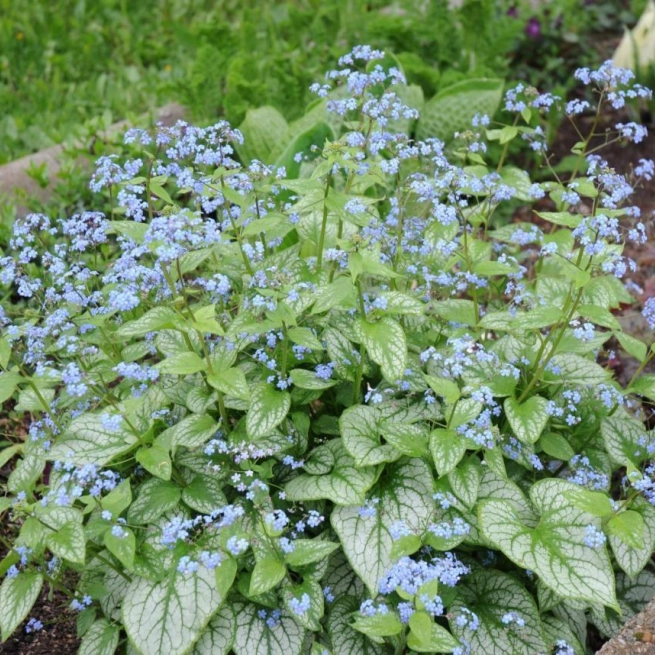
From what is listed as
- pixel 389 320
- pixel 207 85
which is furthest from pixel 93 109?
pixel 389 320

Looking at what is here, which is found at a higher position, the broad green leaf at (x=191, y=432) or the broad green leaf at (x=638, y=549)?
the broad green leaf at (x=191, y=432)

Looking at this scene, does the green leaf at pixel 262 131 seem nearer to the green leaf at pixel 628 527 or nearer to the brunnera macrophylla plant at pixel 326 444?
the brunnera macrophylla plant at pixel 326 444

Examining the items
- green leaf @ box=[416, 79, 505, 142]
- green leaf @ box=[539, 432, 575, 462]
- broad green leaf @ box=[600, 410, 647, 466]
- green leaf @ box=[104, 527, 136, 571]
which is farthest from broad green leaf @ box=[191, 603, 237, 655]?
green leaf @ box=[416, 79, 505, 142]

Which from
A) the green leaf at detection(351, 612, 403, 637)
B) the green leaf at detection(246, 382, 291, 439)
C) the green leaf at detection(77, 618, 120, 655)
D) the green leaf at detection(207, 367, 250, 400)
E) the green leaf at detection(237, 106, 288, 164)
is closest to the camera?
the green leaf at detection(351, 612, 403, 637)

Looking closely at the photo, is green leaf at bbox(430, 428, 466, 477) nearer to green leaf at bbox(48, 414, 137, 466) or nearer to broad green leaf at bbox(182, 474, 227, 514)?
broad green leaf at bbox(182, 474, 227, 514)

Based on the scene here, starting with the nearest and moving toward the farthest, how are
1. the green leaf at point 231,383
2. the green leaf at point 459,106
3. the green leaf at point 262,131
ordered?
the green leaf at point 231,383, the green leaf at point 262,131, the green leaf at point 459,106

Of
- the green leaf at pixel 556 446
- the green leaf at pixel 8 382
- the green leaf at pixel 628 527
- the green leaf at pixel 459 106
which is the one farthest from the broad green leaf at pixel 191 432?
the green leaf at pixel 459 106
